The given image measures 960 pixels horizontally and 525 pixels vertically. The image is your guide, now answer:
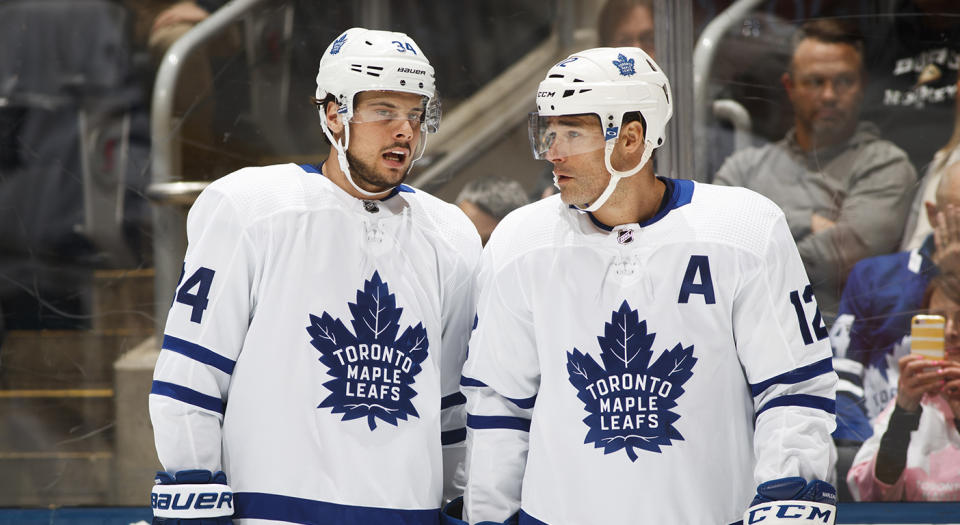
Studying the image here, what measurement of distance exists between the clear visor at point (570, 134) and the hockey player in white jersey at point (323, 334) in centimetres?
26

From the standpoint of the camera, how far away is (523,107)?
305cm

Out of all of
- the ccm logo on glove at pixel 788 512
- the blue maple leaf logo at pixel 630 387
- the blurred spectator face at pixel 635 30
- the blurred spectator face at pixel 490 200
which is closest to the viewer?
the ccm logo on glove at pixel 788 512

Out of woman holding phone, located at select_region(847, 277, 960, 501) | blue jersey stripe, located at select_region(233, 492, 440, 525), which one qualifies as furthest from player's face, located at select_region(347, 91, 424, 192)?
woman holding phone, located at select_region(847, 277, 960, 501)

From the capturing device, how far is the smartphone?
288 centimetres

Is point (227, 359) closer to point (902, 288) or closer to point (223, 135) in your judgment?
point (223, 135)

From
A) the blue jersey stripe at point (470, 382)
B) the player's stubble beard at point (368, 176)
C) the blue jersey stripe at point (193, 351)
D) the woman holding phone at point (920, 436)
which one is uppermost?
the player's stubble beard at point (368, 176)

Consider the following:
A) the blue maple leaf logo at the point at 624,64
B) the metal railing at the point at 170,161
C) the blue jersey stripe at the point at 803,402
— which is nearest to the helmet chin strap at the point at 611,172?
the blue maple leaf logo at the point at 624,64

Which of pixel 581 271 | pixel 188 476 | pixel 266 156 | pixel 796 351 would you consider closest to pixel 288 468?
pixel 188 476

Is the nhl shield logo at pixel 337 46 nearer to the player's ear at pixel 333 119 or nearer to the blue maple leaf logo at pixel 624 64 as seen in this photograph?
the player's ear at pixel 333 119

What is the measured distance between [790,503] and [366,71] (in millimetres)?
1088

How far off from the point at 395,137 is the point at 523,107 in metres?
1.21

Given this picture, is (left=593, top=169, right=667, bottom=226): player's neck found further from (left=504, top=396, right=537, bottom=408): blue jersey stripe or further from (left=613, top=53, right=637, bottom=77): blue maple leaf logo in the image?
(left=504, top=396, right=537, bottom=408): blue jersey stripe

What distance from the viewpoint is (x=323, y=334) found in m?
1.85

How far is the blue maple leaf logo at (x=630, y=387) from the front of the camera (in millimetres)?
1732
